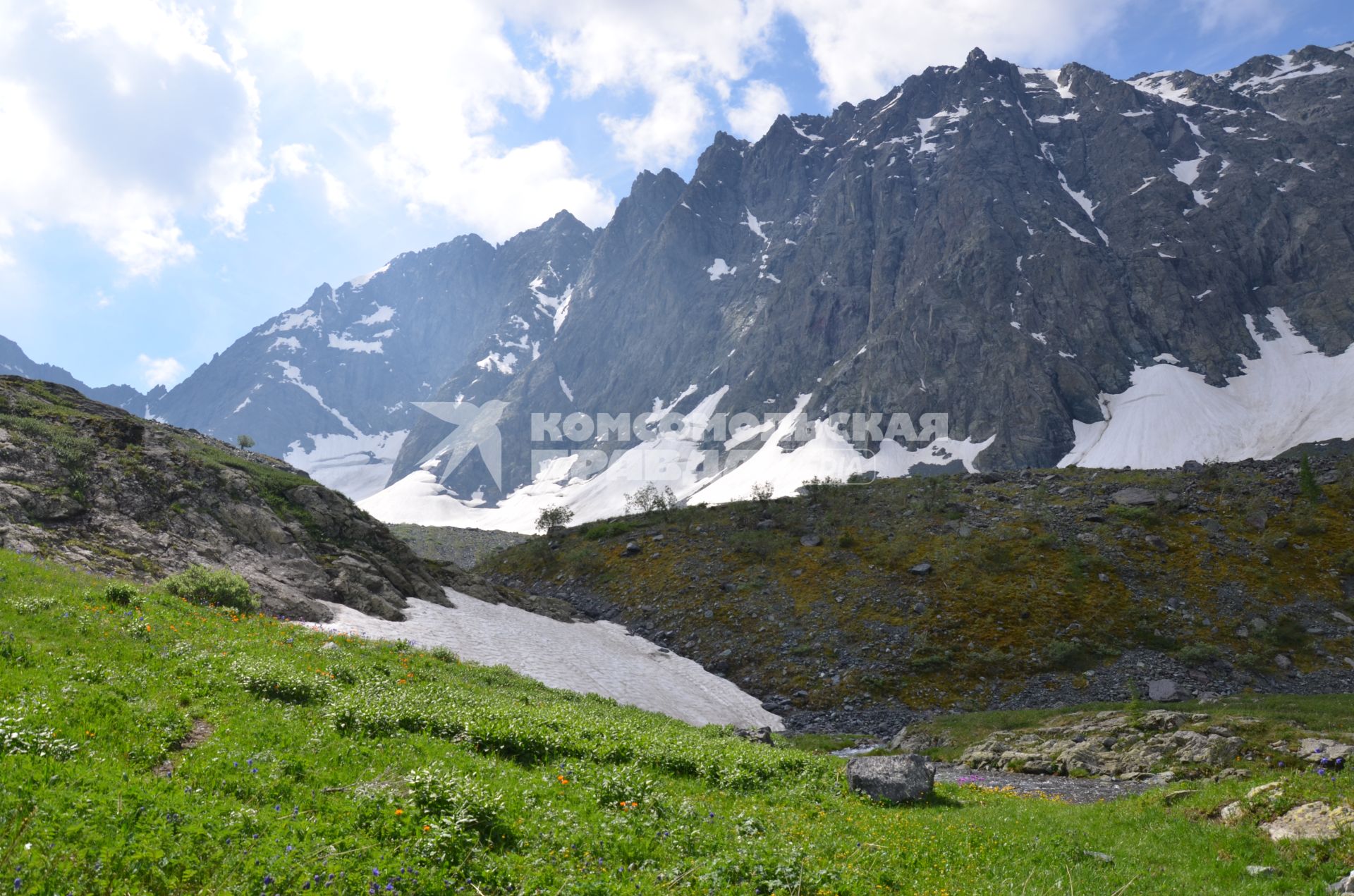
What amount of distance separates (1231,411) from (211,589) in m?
222

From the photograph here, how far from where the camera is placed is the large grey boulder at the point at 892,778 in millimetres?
15273

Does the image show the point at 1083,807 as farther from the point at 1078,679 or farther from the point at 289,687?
the point at 1078,679

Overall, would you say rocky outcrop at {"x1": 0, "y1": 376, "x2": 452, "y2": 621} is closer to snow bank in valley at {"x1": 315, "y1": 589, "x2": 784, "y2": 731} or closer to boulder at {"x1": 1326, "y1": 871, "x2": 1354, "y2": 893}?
snow bank in valley at {"x1": 315, "y1": 589, "x2": 784, "y2": 731}

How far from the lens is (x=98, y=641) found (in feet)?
46.1

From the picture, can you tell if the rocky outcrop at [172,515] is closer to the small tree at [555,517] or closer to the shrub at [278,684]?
the shrub at [278,684]

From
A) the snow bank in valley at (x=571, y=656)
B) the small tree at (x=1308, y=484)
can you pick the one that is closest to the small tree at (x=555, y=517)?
the snow bank in valley at (x=571, y=656)

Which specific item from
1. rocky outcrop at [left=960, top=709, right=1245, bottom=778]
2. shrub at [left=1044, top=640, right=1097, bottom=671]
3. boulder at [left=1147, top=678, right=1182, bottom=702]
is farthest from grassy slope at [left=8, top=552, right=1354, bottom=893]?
shrub at [left=1044, top=640, right=1097, bottom=671]

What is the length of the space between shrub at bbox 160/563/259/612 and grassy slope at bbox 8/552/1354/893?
5594 millimetres

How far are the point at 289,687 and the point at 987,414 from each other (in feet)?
683

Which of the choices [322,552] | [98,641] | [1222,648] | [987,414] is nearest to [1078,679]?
[1222,648]

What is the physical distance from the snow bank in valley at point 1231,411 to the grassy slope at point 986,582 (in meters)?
125

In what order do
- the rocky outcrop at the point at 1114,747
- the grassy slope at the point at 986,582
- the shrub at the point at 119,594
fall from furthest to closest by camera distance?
the grassy slope at the point at 986,582
the rocky outcrop at the point at 1114,747
the shrub at the point at 119,594

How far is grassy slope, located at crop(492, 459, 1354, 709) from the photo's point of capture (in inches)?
1499

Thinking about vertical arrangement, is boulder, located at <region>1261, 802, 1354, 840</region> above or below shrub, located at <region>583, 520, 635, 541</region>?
below
